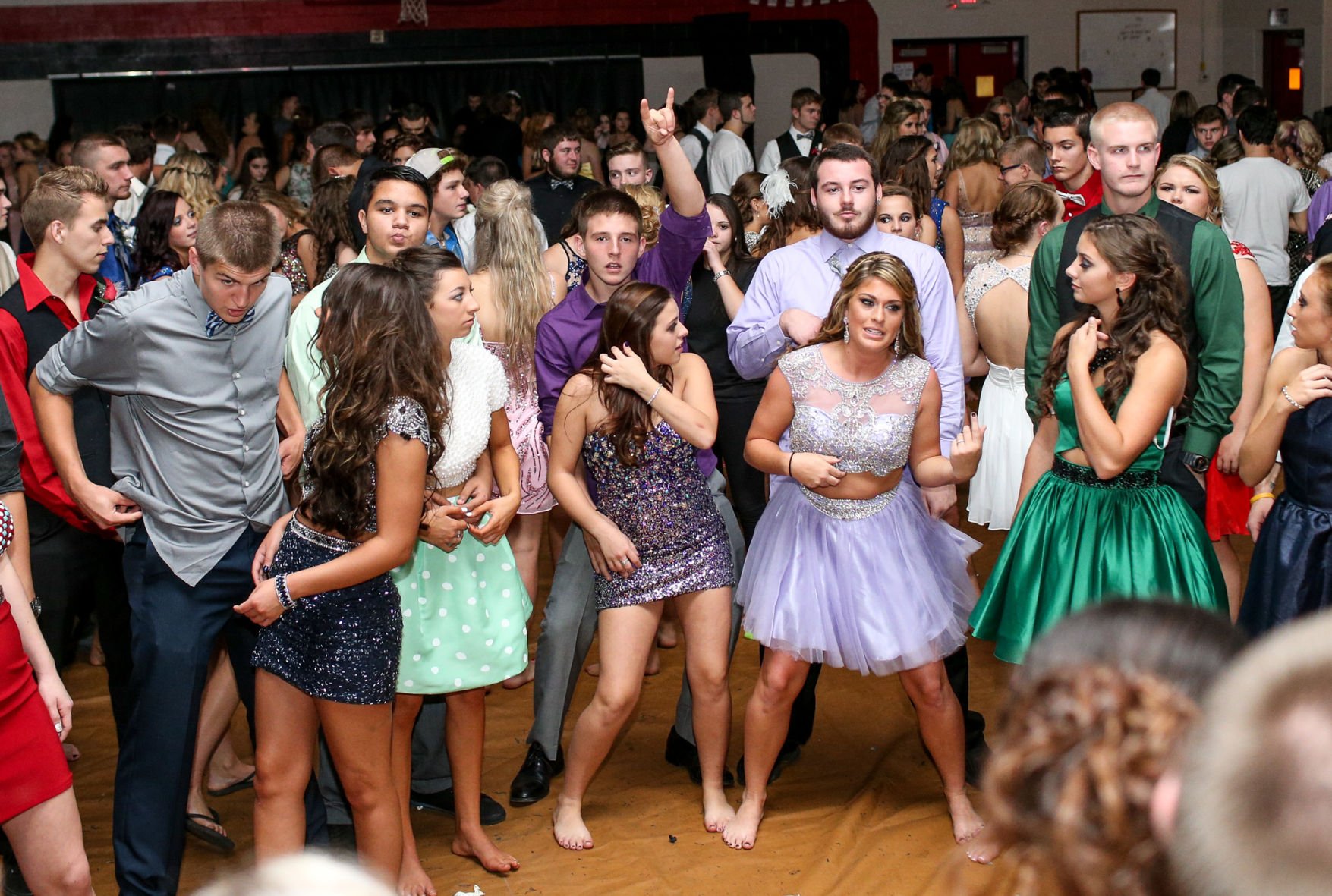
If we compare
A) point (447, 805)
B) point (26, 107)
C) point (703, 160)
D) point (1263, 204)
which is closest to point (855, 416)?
point (447, 805)

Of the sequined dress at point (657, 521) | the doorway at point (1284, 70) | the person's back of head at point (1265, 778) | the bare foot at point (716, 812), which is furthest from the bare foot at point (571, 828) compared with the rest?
the doorway at point (1284, 70)

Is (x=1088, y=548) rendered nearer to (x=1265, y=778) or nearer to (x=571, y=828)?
(x=571, y=828)

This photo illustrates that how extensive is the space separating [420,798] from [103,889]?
0.85 meters

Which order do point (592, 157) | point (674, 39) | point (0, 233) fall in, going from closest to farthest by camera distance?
point (0, 233) → point (592, 157) → point (674, 39)

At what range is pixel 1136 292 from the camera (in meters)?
3.21

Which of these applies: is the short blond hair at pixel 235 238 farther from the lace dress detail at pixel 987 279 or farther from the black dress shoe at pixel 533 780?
the lace dress detail at pixel 987 279

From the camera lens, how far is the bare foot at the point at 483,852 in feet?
11.3

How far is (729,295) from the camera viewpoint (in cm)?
448

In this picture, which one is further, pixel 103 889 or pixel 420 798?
pixel 420 798

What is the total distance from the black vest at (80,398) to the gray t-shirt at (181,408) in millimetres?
265

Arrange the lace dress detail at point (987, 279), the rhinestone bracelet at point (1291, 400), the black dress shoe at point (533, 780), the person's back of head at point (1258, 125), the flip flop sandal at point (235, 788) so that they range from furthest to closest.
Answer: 1. the person's back of head at point (1258, 125)
2. the lace dress detail at point (987, 279)
3. the flip flop sandal at point (235, 788)
4. the black dress shoe at point (533, 780)
5. the rhinestone bracelet at point (1291, 400)

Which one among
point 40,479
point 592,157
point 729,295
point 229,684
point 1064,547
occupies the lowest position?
point 229,684

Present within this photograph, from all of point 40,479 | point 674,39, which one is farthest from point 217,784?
point 674,39

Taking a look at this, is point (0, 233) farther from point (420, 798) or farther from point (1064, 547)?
point (1064, 547)
